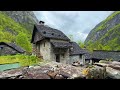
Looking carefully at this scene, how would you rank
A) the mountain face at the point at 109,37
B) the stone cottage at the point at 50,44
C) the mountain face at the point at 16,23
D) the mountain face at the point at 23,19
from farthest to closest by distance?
the mountain face at the point at 23,19, the mountain face at the point at 16,23, the mountain face at the point at 109,37, the stone cottage at the point at 50,44

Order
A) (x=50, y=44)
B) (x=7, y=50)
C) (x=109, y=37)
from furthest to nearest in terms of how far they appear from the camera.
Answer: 1. (x=109, y=37)
2. (x=7, y=50)
3. (x=50, y=44)

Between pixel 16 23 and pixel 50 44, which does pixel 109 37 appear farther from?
pixel 50 44

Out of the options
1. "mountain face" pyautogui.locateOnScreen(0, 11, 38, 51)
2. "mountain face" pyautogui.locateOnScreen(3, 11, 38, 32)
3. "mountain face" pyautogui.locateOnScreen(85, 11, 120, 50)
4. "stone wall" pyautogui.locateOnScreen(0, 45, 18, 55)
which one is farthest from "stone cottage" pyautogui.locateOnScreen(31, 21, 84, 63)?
"mountain face" pyautogui.locateOnScreen(3, 11, 38, 32)

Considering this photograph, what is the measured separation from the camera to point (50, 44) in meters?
29.9

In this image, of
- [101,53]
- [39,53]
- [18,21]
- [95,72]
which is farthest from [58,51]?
[18,21]

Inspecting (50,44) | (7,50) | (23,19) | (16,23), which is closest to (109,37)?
(16,23)

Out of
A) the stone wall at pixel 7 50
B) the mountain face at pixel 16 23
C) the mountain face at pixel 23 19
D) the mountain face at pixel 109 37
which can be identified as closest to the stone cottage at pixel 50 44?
the stone wall at pixel 7 50

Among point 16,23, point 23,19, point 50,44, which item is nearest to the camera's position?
point 50,44

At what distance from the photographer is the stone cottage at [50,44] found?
98.3 ft

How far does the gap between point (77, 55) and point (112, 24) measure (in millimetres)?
112185

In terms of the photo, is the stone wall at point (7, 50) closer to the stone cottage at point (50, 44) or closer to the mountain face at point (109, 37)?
the stone cottage at point (50, 44)

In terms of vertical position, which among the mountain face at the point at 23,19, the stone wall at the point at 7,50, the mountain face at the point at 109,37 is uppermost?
the mountain face at the point at 23,19

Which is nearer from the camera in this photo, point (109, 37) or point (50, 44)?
point (50, 44)

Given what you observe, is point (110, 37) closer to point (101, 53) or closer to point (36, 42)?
point (101, 53)
